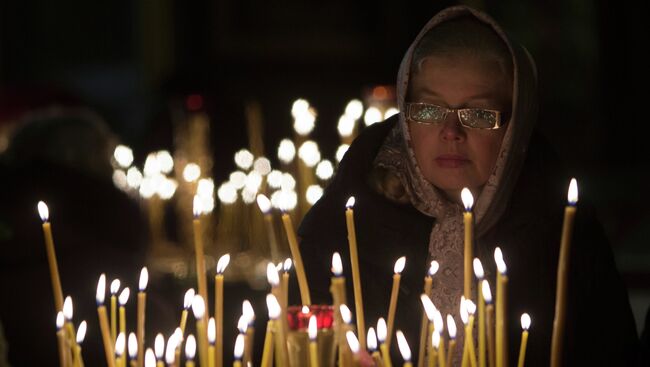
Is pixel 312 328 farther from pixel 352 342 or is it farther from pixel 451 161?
pixel 451 161

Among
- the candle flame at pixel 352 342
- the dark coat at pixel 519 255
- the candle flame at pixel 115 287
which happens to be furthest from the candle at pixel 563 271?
the candle flame at pixel 115 287

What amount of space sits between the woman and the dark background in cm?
241

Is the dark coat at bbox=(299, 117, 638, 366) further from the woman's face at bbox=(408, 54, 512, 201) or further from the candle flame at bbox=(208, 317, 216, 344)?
the candle flame at bbox=(208, 317, 216, 344)

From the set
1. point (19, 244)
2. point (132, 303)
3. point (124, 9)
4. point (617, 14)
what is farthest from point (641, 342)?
point (124, 9)

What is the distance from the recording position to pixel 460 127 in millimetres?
1920

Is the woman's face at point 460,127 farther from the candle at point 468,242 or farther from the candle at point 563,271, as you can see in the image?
the candle at point 563,271

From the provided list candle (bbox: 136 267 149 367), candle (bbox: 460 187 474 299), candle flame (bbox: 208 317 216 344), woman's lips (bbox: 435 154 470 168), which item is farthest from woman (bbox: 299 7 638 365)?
candle flame (bbox: 208 317 216 344)

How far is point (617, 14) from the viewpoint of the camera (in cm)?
533

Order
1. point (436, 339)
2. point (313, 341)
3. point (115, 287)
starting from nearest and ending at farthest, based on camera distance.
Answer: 1. point (313, 341)
2. point (436, 339)
3. point (115, 287)

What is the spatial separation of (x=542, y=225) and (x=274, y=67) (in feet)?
16.1

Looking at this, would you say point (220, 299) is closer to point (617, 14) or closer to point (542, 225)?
point (542, 225)

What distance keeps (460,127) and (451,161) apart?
54 millimetres

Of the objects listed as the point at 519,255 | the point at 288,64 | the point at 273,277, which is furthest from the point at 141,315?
Answer: the point at 288,64

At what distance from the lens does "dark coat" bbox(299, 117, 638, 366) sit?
1919 mm
